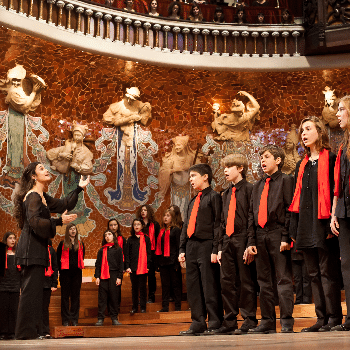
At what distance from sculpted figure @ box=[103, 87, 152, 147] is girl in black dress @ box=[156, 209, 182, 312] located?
3072mm

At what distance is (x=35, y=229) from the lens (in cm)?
432

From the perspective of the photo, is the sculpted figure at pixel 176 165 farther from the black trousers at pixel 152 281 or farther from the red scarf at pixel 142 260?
the red scarf at pixel 142 260

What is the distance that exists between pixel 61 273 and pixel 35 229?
360 cm

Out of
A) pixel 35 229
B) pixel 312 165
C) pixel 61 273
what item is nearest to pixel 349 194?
pixel 312 165

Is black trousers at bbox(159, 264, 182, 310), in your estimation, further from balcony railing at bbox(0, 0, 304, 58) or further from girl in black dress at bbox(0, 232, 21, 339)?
balcony railing at bbox(0, 0, 304, 58)

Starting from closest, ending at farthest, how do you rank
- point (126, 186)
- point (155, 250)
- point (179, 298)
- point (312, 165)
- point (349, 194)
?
point (349, 194), point (312, 165), point (179, 298), point (155, 250), point (126, 186)

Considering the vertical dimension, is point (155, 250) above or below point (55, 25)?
below

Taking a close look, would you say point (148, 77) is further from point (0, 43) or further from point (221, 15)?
point (0, 43)

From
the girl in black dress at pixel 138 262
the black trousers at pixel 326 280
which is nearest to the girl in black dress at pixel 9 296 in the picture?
the girl in black dress at pixel 138 262

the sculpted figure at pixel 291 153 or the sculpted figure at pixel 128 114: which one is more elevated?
the sculpted figure at pixel 128 114

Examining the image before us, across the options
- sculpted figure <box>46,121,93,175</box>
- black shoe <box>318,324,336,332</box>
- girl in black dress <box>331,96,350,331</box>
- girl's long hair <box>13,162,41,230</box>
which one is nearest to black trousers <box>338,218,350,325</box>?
girl in black dress <box>331,96,350,331</box>

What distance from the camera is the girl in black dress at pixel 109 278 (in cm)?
748

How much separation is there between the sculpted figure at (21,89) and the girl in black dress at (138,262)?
10.9ft

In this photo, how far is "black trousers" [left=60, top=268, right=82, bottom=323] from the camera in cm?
758
